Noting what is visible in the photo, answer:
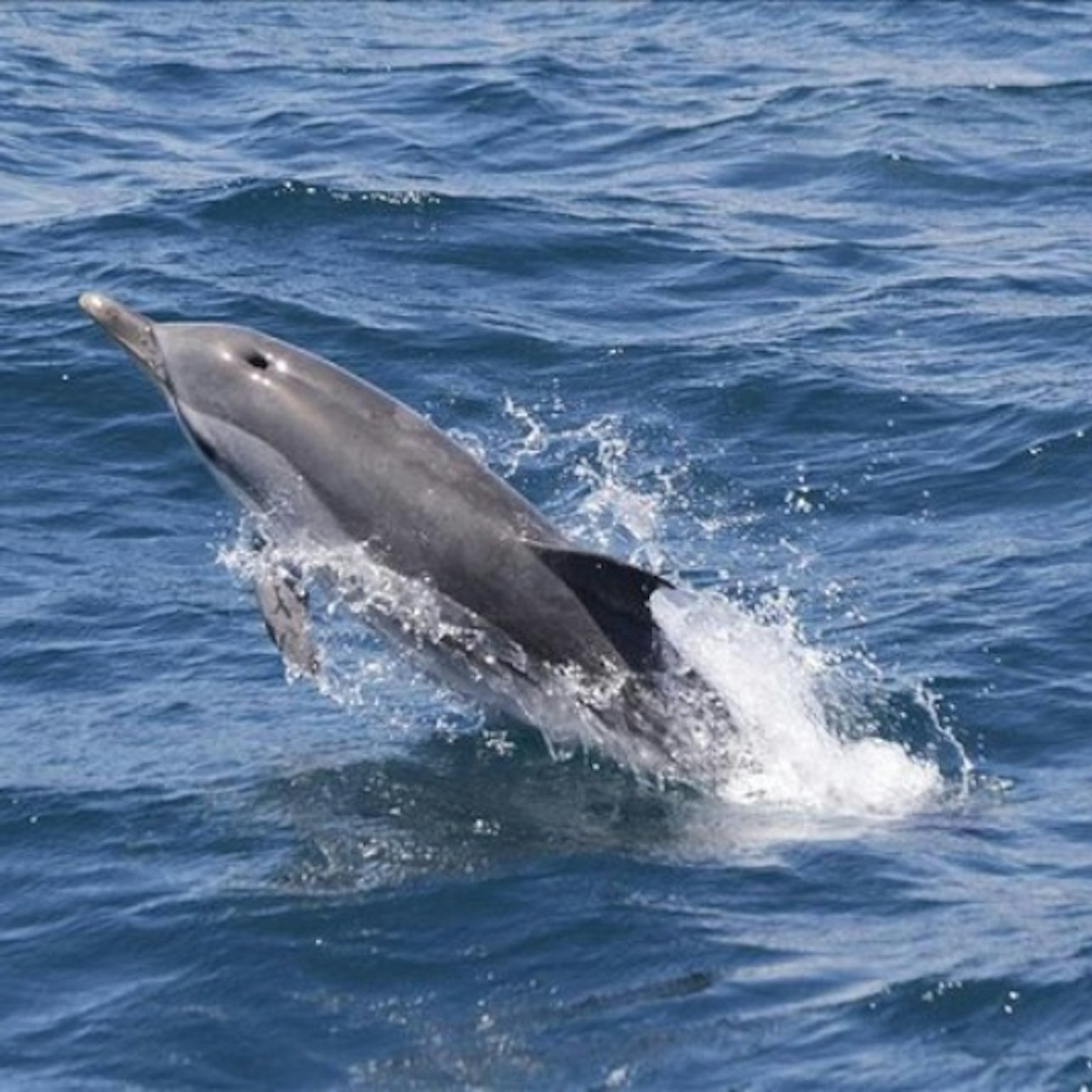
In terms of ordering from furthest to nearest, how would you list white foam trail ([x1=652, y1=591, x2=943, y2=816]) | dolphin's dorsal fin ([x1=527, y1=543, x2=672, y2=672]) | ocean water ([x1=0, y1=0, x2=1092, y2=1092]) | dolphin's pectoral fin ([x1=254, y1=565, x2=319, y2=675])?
dolphin's pectoral fin ([x1=254, y1=565, x2=319, y2=675]), white foam trail ([x1=652, y1=591, x2=943, y2=816]), dolphin's dorsal fin ([x1=527, y1=543, x2=672, y2=672]), ocean water ([x1=0, y1=0, x2=1092, y2=1092])

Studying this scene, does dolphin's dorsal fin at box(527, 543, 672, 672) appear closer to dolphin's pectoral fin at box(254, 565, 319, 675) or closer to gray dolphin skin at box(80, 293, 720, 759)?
gray dolphin skin at box(80, 293, 720, 759)

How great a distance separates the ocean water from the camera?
34.7 ft

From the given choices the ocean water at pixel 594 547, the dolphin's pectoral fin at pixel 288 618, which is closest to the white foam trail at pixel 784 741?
the ocean water at pixel 594 547

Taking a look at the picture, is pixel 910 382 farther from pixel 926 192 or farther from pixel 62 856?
pixel 62 856

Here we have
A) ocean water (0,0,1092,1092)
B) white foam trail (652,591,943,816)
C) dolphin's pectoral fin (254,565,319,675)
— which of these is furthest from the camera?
dolphin's pectoral fin (254,565,319,675)

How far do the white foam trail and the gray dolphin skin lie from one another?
1.09 feet

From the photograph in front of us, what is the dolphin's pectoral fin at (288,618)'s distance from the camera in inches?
499

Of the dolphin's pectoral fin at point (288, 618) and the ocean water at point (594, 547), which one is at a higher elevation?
the dolphin's pectoral fin at point (288, 618)

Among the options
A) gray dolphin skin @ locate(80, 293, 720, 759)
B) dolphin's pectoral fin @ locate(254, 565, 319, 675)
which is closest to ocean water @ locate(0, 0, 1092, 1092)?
gray dolphin skin @ locate(80, 293, 720, 759)

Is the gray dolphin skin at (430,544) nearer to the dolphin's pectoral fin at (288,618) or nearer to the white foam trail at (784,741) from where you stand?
the dolphin's pectoral fin at (288,618)

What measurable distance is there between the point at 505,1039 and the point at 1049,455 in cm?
724

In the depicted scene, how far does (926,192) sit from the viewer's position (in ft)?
72.3

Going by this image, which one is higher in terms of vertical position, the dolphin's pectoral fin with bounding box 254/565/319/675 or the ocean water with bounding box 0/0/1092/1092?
the dolphin's pectoral fin with bounding box 254/565/319/675

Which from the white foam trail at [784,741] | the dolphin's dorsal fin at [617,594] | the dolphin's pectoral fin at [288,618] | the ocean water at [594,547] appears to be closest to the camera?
the ocean water at [594,547]
